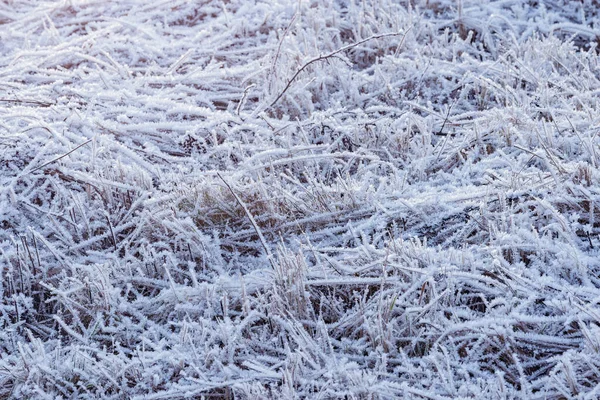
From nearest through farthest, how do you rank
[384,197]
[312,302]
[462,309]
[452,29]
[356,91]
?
[462,309]
[312,302]
[384,197]
[356,91]
[452,29]

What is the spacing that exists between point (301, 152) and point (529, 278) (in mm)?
1086

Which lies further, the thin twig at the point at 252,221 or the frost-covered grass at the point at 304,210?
the thin twig at the point at 252,221

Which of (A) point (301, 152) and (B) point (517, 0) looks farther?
(B) point (517, 0)

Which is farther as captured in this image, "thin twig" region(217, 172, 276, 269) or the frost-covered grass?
"thin twig" region(217, 172, 276, 269)

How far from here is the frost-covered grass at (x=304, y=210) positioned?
175cm

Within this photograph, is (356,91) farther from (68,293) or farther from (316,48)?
(68,293)

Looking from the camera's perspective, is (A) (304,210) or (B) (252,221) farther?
(A) (304,210)

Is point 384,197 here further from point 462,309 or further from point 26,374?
point 26,374

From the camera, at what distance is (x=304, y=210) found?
7.52 ft

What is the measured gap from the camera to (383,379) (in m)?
1.71

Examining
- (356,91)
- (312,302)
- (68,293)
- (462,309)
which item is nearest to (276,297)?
(312,302)

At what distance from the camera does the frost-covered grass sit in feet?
5.74

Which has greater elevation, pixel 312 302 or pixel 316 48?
pixel 316 48

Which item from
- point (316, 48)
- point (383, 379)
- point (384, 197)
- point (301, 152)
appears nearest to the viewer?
point (383, 379)
